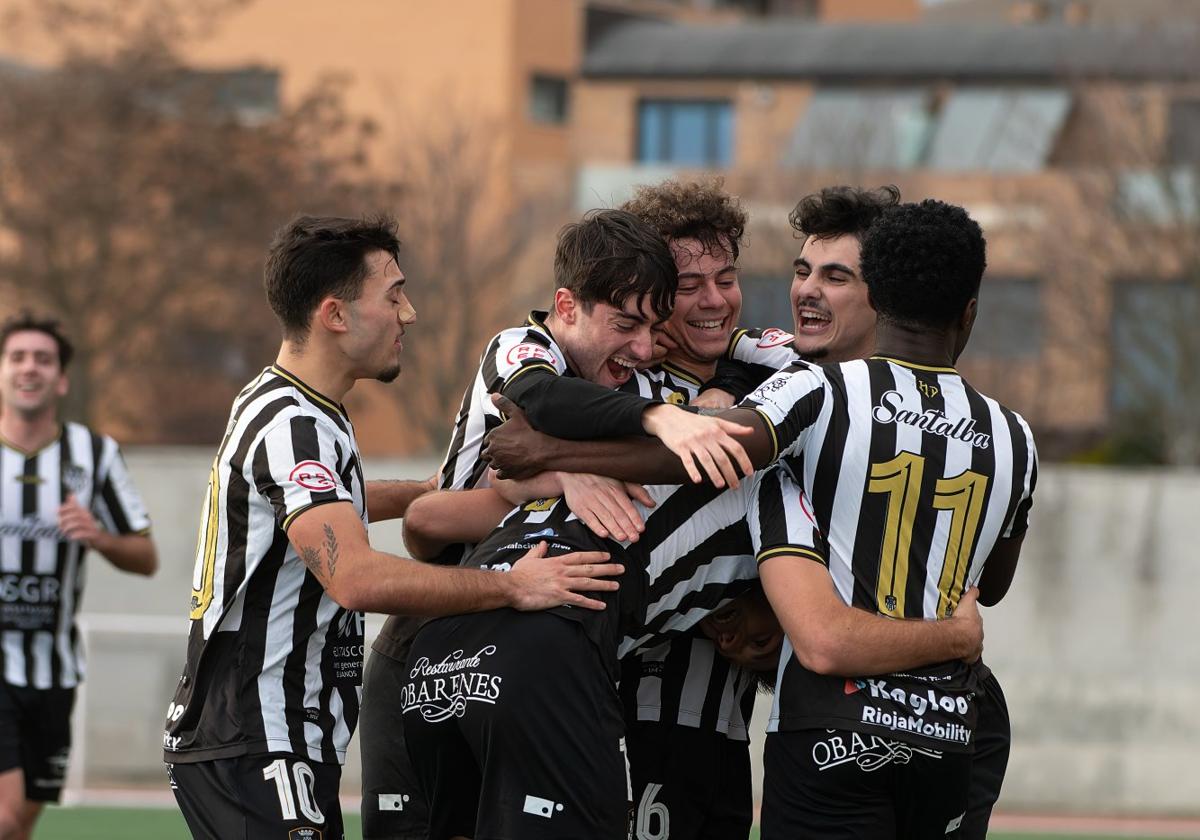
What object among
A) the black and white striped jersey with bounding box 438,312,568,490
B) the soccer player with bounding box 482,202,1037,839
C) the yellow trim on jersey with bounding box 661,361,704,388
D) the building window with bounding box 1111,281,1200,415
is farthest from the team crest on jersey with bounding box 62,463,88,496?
the building window with bounding box 1111,281,1200,415

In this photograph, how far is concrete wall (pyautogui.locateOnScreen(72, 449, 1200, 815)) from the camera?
1113 centimetres

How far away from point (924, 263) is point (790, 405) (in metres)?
0.45

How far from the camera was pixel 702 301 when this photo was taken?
4.30 metres

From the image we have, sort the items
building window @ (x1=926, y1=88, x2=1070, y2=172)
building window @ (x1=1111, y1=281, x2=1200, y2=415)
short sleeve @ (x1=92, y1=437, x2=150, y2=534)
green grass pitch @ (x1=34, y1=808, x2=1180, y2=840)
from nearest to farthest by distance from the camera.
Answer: short sleeve @ (x1=92, y1=437, x2=150, y2=534), green grass pitch @ (x1=34, y1=808, x2=1180, y2=840), building window @ (x1=1111, y1=281, x2=1200, y2=415), building window @ (x1=926, y1=88, x2=1070, y2=172)

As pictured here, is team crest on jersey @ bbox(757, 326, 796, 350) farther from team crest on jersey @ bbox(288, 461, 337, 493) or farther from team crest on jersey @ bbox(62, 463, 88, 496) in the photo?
team crest on jersey @ bbox(62, 463, 88, 496)

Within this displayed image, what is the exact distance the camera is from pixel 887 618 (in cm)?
371

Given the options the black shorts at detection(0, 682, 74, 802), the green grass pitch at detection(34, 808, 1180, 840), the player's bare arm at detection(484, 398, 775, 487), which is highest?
the player's bare arm at detection(484, 398, 775, 487)

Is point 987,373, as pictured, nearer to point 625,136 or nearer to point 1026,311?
point 1026,311

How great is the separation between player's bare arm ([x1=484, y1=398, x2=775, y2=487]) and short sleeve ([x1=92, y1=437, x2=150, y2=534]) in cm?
440

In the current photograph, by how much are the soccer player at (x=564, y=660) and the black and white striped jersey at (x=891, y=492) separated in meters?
0.08

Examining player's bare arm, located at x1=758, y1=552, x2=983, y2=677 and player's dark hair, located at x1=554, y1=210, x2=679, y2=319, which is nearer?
player's bare arm, located at x1=758, y1=552, x2=983, y2=677

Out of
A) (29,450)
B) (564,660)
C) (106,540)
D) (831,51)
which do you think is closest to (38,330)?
(29,450)

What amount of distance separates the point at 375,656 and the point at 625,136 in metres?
29.4

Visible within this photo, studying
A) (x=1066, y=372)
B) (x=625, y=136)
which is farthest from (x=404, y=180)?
(x=1066, y=372)
